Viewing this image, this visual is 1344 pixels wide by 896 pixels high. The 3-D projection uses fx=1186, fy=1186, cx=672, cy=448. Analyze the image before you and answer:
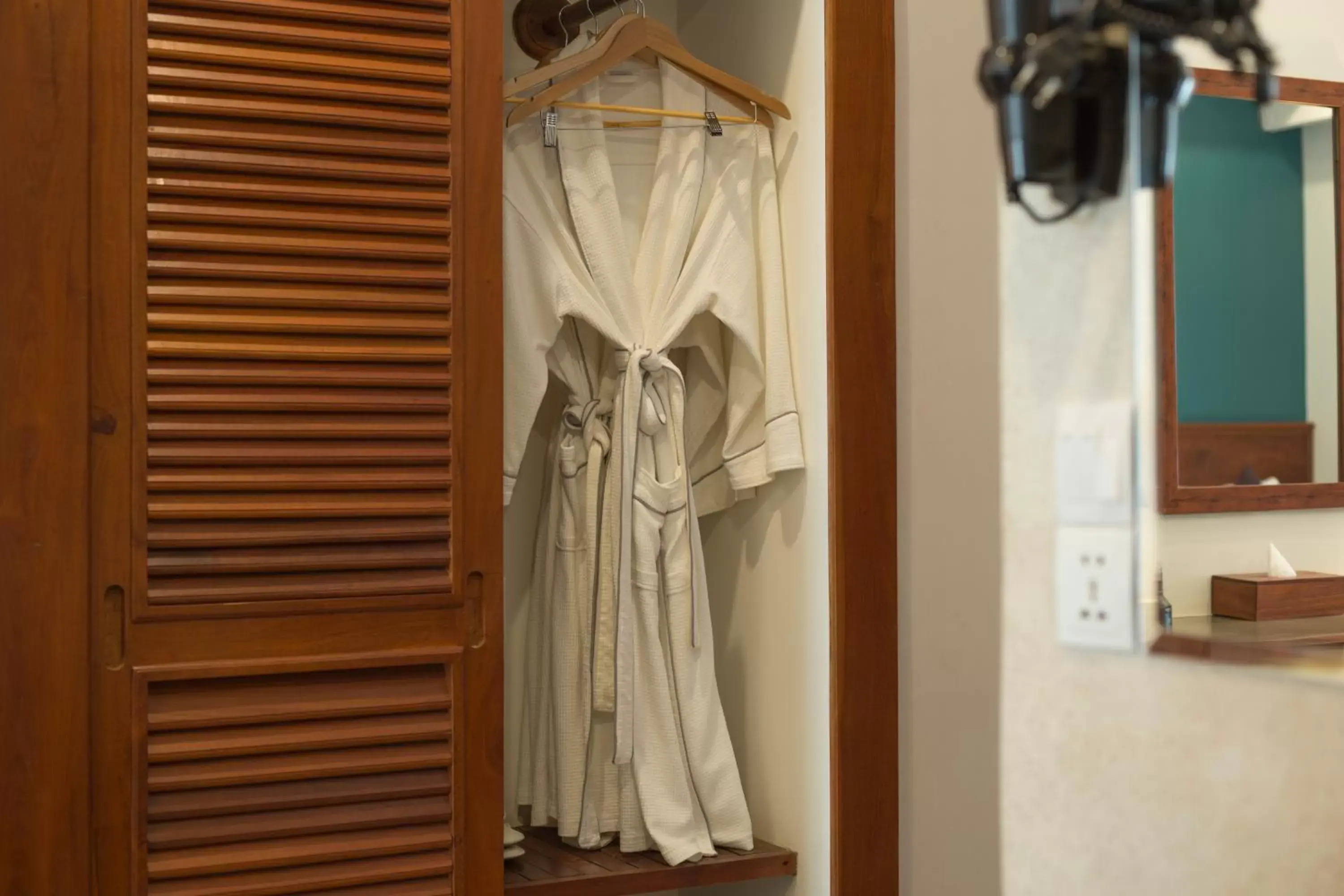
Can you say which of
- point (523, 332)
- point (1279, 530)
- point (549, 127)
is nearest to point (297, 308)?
point (523, 332)

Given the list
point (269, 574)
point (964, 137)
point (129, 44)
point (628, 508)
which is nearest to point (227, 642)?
point (269, 574)

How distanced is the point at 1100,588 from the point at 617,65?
3.81 feet

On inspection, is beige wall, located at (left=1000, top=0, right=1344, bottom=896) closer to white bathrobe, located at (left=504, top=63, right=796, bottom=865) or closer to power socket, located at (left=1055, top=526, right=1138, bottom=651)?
power socket, located at (left=1055, top=526, right=1138, bottom=651)

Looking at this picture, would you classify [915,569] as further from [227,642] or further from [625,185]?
[227,642]

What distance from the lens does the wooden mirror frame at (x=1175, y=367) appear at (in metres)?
0.90

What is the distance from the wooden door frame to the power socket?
0.40m

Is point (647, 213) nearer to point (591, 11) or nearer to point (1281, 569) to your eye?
point (591, 11)

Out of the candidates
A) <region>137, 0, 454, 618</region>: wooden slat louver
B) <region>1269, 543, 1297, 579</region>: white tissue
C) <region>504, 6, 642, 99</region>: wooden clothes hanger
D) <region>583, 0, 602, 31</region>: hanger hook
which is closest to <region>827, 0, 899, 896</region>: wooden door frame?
<region>504, 6, 642, 99</region>: wooden clothes hanger

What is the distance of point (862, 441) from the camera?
67.6 inches

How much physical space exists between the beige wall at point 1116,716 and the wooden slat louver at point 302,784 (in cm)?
78

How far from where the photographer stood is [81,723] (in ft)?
4.54

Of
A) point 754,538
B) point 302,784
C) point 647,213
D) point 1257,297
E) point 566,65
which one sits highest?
point 566,65

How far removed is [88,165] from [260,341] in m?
0.28

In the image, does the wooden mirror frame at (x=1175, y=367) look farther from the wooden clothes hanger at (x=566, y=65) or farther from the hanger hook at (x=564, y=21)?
the hanger hook at (x=564, y=21)
